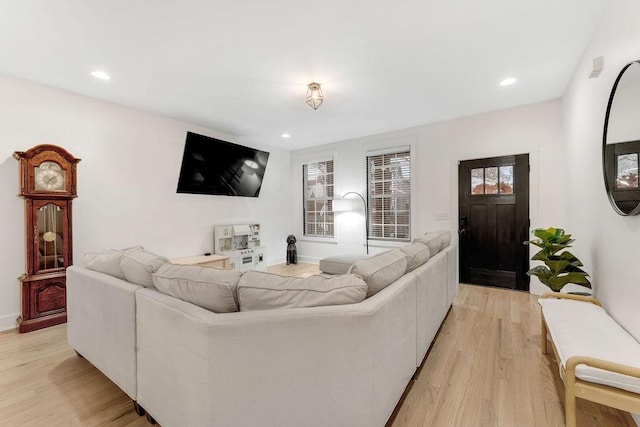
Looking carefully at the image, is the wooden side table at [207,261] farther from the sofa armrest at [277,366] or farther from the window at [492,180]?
the window at [492,180]

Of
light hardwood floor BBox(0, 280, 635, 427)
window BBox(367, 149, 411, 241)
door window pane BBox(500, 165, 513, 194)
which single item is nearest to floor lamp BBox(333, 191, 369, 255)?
window BBox(367, 149, 411, 241)

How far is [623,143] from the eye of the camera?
1688 mm

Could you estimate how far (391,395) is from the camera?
1368 mm

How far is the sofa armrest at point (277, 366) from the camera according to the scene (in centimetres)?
106

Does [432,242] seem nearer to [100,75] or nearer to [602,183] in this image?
[602,183]

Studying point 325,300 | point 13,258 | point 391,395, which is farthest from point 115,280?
point 13,258

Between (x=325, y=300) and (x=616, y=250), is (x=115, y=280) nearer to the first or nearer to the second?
(x=325, y=300)

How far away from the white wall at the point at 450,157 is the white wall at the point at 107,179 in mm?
2173

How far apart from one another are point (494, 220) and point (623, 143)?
2319mm

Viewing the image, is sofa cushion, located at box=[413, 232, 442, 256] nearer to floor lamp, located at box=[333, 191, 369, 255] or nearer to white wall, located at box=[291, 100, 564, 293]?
white wall, located at box=[291, 100, 564, 293]

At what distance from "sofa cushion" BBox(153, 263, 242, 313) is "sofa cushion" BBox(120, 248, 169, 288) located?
0.12 meters

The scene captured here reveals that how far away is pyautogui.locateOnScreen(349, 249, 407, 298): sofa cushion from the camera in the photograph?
4.48 feet

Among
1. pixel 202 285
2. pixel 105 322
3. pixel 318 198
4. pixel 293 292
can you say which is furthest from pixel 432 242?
pixel 318 198

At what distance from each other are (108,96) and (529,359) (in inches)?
194
